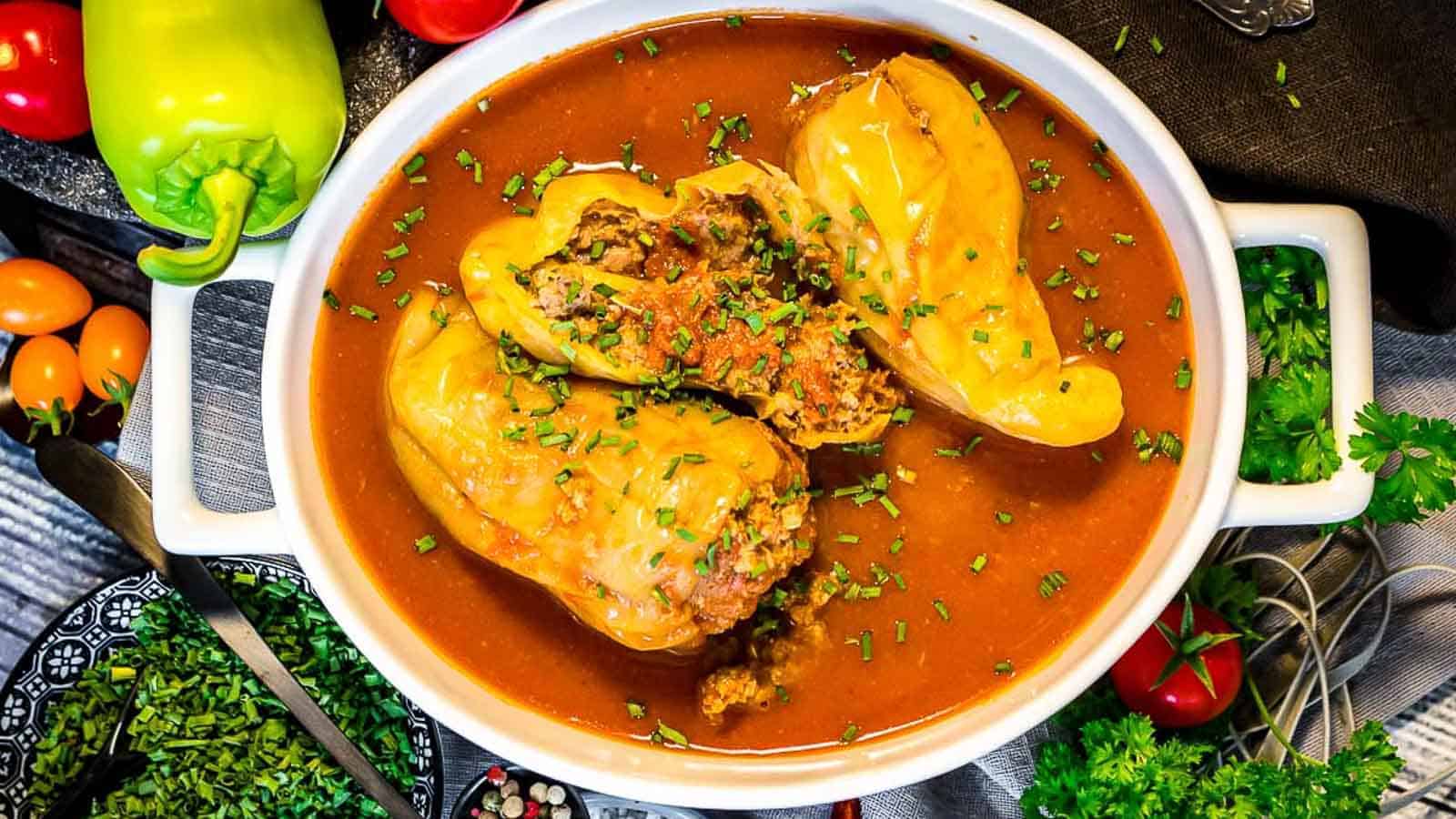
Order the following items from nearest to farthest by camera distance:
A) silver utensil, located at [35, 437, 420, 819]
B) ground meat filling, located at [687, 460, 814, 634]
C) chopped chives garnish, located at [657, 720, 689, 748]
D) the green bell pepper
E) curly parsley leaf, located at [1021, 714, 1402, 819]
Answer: ground meat filling, located at [687, 460, 814, 634]
the green bell pepper
chopped chives garnish, located at [657, 720, 689, 748]
curly parsley leaf, located at [1021, 714, 1402, 819]
silver utensil, located at [35, 437, 420, 819]

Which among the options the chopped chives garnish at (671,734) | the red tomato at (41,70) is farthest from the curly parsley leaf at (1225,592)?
the red tomato at (41,70)

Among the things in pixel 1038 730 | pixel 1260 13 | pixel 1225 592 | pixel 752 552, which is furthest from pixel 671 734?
pixel 1260 13

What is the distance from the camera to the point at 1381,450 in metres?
3.34

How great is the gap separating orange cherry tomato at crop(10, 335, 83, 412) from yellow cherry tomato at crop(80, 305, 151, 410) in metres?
0.05

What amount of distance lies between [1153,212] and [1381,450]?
795mm

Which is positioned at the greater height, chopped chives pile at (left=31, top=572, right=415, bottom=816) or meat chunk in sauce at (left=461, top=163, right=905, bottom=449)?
meat chunk in sauce at (left=461, top=163, right=905, bottom=449)

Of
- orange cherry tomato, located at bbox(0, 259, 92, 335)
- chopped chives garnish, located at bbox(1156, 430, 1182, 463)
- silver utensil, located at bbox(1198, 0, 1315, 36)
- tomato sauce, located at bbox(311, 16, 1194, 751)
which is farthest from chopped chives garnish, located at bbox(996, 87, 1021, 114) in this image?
orange cherry tomato, located at bbox(0, 259, 92, 335)

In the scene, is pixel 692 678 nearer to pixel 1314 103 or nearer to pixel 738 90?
pixel 738 90

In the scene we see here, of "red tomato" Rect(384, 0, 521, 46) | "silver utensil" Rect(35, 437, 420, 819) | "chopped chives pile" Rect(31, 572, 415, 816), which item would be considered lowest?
"chopped chives pile" Rect(31, 572, 415, 816)

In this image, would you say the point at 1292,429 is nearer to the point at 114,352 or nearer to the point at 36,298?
the point at 114,352

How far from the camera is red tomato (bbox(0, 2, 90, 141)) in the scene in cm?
362

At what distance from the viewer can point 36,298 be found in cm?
418

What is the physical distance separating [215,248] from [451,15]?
32.1 inches

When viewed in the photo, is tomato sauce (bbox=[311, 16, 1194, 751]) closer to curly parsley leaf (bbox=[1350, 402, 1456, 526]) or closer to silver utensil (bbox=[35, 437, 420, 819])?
curly parsley leaf (bbox=[1350, 402, 1456, 526])
